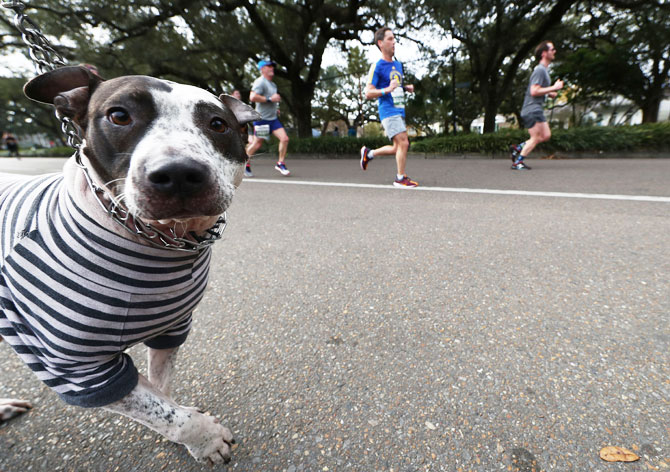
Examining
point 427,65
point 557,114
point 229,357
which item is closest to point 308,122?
point 427,65

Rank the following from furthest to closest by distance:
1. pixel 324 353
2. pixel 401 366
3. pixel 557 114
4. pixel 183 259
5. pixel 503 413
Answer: pixel 557 114
pixel 324 353
pixel 401 366
pixel 503 413
pixel 183 259

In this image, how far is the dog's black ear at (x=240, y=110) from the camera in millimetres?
1487

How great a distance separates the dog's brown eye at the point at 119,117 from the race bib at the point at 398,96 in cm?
502

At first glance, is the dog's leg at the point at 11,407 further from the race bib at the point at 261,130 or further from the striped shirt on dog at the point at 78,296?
the race bib at the point at 261,130

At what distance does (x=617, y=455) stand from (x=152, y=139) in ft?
5.97

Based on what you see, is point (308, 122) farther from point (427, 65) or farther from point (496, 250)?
point (496, 250)

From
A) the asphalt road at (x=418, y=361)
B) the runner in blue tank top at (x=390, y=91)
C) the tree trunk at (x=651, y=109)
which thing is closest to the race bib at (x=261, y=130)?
the runner in blue tank top at (x=390, y=91)

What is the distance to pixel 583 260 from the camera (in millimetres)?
2527

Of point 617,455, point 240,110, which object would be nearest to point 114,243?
point 240,110

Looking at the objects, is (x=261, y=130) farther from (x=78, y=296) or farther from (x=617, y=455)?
(x=617, y=455)

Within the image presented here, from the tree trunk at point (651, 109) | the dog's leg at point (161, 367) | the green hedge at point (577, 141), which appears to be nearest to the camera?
the dog's leg at point (161, 367)

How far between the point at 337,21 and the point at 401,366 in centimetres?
→ 1604

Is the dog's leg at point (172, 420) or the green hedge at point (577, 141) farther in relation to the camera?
the green hedge at point (577, 141)

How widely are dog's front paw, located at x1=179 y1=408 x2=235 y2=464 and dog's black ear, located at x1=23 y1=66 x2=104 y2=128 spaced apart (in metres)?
1.09
